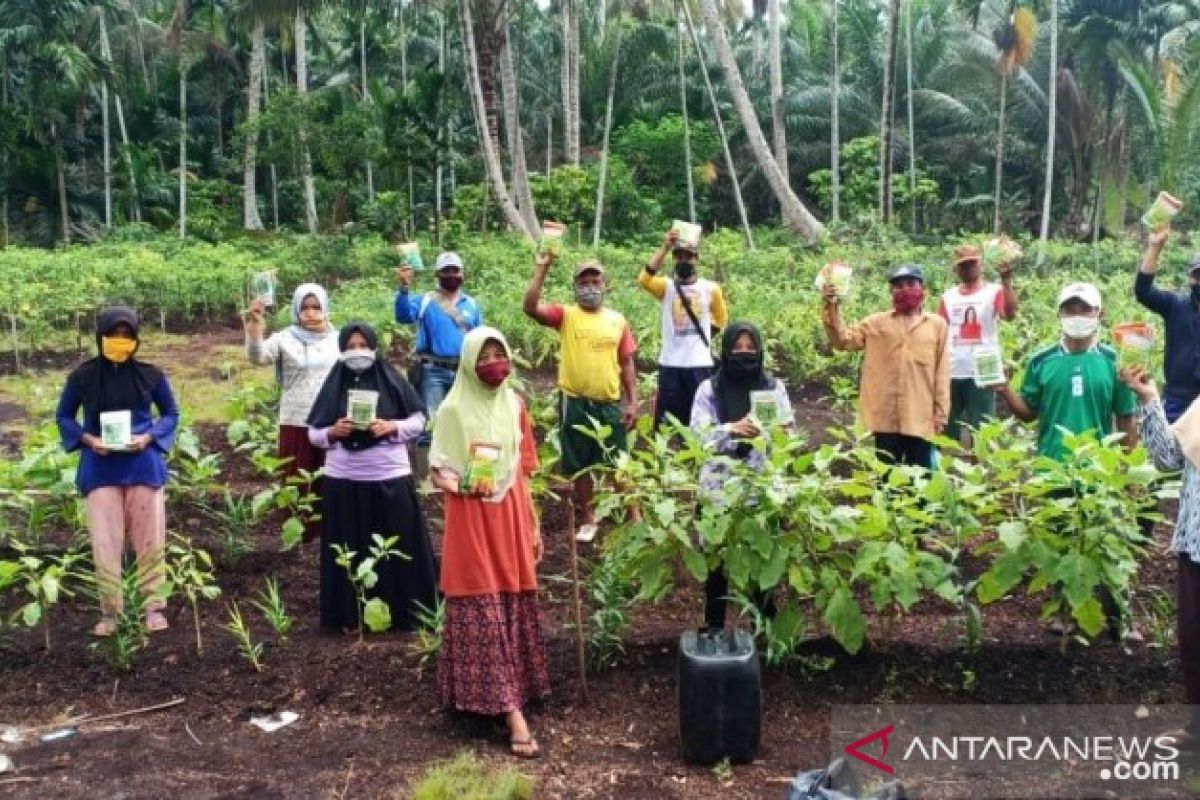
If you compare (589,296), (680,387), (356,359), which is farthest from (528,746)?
(680,387)

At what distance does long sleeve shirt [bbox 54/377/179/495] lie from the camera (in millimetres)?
4723

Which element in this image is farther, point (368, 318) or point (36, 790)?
point (368, 318)

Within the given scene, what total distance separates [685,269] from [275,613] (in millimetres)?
2595

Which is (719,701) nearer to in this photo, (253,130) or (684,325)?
(684,325)

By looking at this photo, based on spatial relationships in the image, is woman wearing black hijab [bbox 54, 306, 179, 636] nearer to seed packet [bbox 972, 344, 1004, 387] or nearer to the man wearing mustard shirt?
the man wearing mustard shirt

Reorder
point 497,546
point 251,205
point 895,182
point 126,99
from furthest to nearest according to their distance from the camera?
point 126,99
point 251,205
point 895,182
point 497,546

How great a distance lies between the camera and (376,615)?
4695 mm

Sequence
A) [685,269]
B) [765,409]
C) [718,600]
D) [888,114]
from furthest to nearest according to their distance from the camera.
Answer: [888,114]
[685,269]
[718,600]
[765,409]

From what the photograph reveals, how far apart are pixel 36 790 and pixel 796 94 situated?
2728 cm

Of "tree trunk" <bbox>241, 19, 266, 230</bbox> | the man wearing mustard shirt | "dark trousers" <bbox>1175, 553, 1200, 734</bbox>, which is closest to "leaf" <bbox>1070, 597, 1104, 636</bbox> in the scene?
"dark trousers" <bbox>1175, 553, 1200, 734</bbox>

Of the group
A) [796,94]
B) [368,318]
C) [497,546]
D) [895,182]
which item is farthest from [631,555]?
[796,94]

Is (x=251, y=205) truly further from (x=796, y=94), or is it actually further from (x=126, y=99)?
(x=796, y=94)

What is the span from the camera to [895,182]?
2439cm

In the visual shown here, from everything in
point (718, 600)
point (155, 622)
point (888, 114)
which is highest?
point (888, 114)
